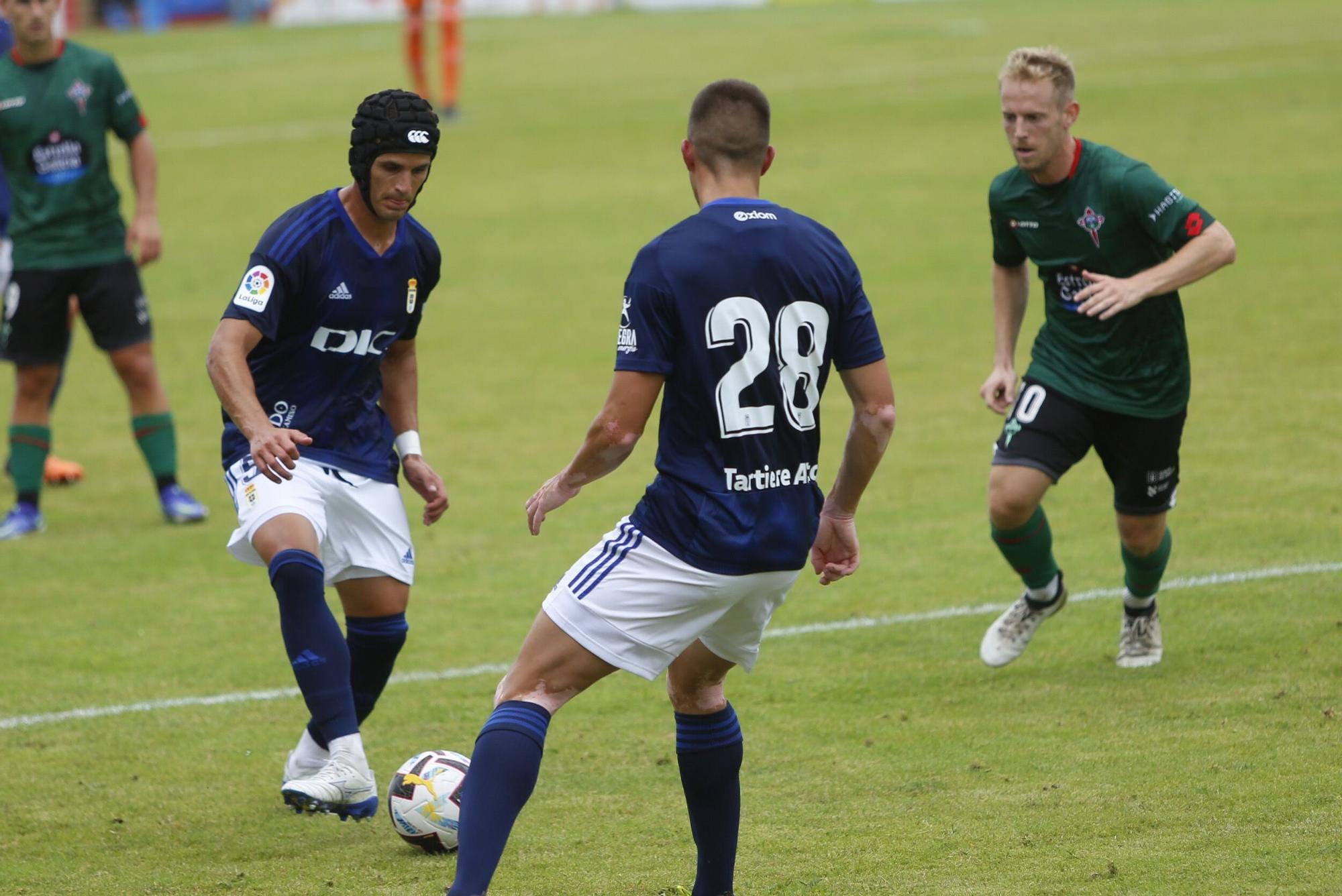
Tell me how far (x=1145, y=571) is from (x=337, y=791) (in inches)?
128

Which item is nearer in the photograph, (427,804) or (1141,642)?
(427,804)

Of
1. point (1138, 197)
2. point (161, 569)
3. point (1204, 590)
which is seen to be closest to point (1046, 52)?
point (1138, 197)

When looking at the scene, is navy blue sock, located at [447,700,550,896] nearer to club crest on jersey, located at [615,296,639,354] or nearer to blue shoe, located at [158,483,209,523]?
club crest on jersey, located at [615,296,639,354]

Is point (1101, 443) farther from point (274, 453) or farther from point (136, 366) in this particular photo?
point (136, 366)

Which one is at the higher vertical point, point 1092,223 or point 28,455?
point 1092,223

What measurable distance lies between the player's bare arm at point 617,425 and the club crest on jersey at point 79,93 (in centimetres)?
602

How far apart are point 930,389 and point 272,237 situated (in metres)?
7.31

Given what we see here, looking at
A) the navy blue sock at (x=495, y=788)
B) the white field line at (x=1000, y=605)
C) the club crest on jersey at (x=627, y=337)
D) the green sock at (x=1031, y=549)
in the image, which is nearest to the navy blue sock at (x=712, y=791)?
the navy blue sock at (x=495, y=788)

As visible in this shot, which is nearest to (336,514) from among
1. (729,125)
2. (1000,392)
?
(729,125)

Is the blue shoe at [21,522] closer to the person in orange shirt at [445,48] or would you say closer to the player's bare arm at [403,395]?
the player's bare arm at [403,395]

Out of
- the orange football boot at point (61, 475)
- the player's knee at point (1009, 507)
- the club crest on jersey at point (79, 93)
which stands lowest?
the orange football boot at point (61, 475)

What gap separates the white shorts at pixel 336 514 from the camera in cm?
531

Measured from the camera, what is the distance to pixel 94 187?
939 cm

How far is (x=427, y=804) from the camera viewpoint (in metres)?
5.10
